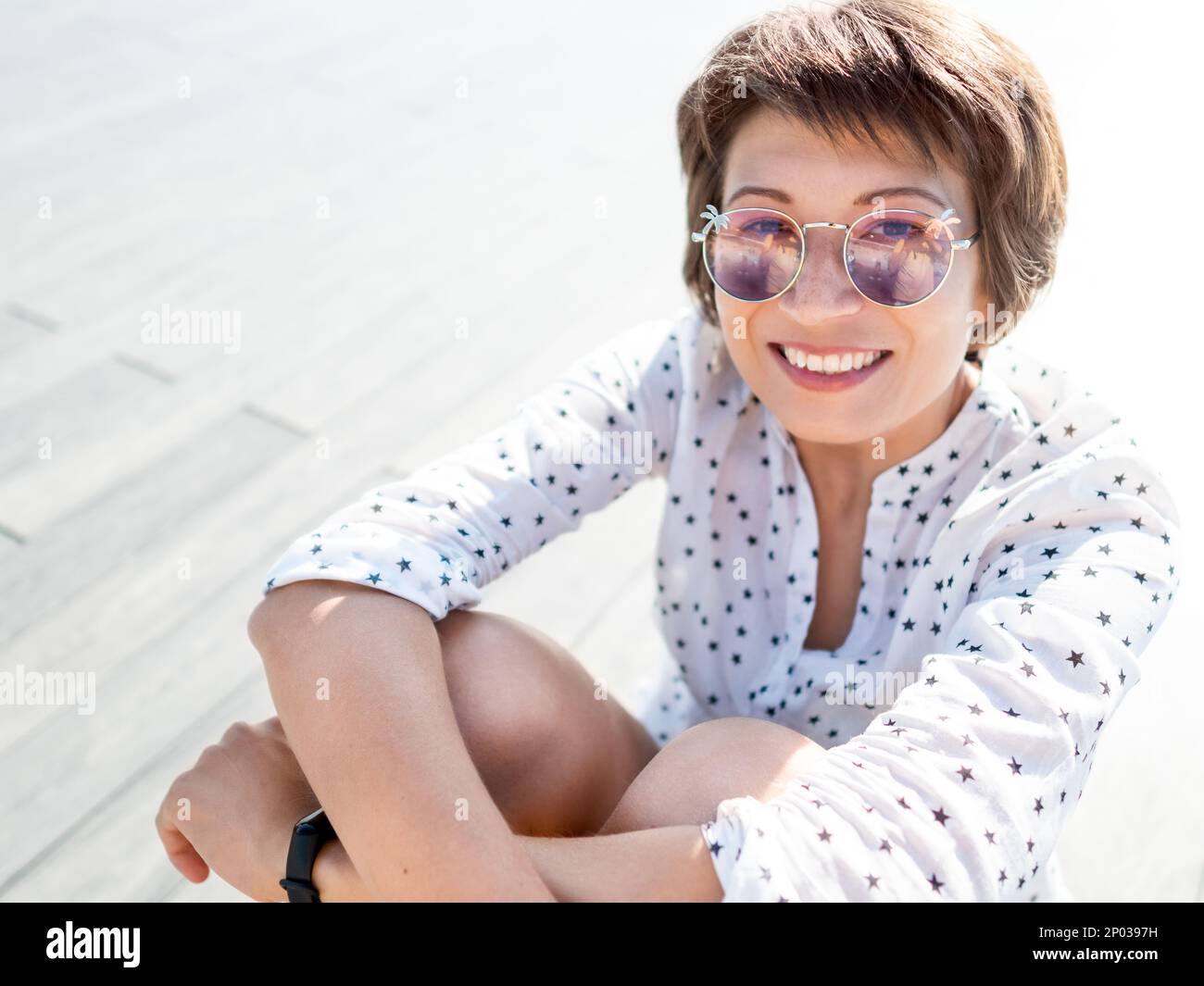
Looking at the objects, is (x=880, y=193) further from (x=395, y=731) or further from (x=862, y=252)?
(x=395, y=731)

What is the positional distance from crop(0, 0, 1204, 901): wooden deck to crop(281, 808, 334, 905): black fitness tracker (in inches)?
25.5

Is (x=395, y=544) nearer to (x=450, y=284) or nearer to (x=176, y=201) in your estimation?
(x=450, y=284)

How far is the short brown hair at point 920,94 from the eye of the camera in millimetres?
1355

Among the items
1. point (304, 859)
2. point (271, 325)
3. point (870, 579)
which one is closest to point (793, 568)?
point (870, 579)

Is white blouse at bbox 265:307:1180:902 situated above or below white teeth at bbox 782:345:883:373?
below

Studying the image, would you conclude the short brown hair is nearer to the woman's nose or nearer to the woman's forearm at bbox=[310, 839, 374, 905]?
the woman's nose

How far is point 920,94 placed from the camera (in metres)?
1.35

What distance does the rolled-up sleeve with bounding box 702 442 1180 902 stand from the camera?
1129 millimetres

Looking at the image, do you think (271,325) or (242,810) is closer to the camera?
(242,810)

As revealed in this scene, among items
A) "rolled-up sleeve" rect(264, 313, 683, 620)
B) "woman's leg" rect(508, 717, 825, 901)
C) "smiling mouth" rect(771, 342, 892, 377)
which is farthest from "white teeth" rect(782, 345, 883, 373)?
"woman's leg" rect(508, 717, 825, 901)

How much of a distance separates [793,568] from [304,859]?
2.39 feet

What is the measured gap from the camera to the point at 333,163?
385 cm

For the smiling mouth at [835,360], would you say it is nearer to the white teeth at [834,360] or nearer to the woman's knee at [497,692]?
the white teeth at [834,360]

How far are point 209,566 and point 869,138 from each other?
61.7 inches
